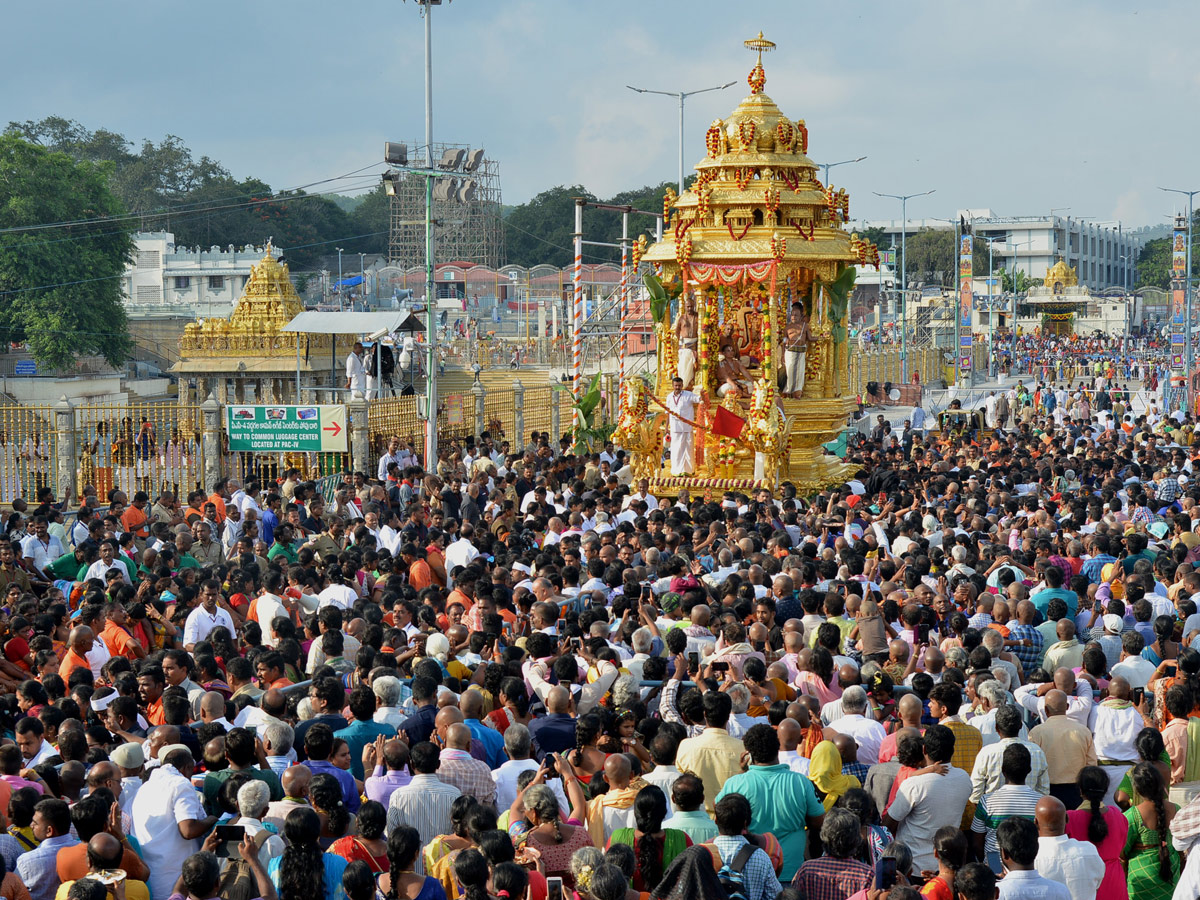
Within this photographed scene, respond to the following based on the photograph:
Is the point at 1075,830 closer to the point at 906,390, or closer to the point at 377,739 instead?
the point at 377,739

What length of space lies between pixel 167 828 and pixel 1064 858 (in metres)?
3.97

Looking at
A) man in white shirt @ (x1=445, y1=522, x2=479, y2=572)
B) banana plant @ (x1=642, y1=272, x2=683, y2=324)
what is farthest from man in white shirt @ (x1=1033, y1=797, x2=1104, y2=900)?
banana plant @ (x1=642, y1=272, x2=683, y2=324)

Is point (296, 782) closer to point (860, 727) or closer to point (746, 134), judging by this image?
point (860, 727)

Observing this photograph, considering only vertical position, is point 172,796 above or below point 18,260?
below

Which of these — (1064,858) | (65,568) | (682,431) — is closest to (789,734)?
(1064,858)

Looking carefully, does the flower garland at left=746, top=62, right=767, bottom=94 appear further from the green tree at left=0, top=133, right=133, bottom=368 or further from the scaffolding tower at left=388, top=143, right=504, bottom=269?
the scaffolding tower at left=388, top=143, right=504, bottom=269

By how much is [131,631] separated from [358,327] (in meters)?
14.1

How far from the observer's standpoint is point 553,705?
7.55 m

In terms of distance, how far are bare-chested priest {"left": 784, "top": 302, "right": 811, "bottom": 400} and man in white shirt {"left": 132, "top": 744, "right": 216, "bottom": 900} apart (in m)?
14.7

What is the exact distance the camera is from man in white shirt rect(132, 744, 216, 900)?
20.5 feet

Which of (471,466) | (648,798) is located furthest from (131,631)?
(471,466)

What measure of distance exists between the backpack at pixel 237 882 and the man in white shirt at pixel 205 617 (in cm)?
439

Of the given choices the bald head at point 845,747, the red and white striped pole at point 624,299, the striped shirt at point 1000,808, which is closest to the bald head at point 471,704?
the bald head at point 845,747

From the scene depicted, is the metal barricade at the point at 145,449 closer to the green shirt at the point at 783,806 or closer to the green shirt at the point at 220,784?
the green shirt at the point at 220,784
